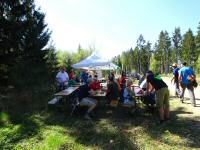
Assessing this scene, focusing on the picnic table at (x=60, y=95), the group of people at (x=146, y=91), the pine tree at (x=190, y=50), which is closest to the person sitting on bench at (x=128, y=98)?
the group of people at (x=146, y=91)

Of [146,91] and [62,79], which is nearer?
[146,91]

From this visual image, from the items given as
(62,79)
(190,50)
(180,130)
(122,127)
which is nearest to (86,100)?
(122,127)

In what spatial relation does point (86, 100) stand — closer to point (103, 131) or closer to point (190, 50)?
point (103, 131)

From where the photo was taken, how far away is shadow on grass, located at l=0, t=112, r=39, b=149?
9.21 meters

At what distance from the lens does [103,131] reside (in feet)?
30.7

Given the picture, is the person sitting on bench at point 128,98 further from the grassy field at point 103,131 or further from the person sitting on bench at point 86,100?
the person sitting on bench at point 86,100

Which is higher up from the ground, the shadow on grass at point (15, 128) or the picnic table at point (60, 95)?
the picnic table at point (60, 95)

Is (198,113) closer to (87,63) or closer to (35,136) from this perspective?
(35,136)

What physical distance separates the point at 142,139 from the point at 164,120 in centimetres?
199

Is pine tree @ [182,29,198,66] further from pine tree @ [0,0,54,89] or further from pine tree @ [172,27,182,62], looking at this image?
pine tree @ [0,0,54,89]

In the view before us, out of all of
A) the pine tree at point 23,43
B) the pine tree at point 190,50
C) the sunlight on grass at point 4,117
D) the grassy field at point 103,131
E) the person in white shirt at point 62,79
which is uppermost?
the pine tree at point 190,50

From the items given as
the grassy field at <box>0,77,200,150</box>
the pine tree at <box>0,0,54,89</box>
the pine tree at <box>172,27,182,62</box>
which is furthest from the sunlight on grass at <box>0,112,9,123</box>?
the pine tree at <box>172,27,182,62</box>

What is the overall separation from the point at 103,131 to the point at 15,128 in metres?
3.12

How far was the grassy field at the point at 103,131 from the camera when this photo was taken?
820cm
